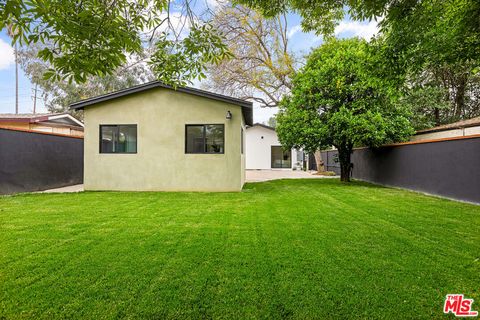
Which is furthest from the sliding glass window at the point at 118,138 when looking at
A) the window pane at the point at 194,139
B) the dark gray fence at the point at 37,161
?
the dark gray fence at the point at 37,161

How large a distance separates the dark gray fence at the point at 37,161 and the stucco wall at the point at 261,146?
604 inches

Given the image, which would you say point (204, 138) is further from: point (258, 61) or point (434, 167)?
point (258, 61)

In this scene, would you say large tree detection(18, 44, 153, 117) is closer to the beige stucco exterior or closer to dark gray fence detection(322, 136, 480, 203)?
the beige stucco exterior

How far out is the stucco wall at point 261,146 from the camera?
79.7ft

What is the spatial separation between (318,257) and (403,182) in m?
7.79

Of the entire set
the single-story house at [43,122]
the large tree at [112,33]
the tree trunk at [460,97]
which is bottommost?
the large tree at [112,33]

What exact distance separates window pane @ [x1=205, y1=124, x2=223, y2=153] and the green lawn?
3721mm

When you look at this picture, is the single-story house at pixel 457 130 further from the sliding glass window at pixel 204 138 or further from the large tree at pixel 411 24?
the sliding glass window at pixel 204 138

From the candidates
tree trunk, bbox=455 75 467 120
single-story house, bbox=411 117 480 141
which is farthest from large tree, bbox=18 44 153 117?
tree trunk, bbox=455 75 467 120

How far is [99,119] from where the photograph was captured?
927 centimetres

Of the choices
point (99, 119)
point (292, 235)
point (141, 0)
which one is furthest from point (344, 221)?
point (99, 119)

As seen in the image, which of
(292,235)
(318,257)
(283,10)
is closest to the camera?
(318,257)

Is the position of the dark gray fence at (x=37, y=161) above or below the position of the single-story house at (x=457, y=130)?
below

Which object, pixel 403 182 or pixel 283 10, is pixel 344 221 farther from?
pixel 403 182
